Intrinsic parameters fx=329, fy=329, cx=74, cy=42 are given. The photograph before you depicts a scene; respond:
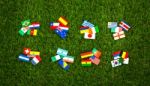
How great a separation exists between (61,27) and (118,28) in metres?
1.09

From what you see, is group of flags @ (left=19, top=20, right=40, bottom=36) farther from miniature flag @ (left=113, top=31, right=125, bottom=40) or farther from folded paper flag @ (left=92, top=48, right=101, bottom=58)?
miniature flag @ (left=113, top=31, right=125, bottom=40)

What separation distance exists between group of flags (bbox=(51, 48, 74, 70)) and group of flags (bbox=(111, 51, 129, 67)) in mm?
762

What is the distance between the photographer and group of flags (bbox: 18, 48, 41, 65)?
6044 millimetres

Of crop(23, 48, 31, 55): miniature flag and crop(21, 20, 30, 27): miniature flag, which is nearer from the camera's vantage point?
crop(23, 48, 31, 55): miniature flag

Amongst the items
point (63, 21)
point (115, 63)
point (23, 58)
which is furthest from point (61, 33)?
point (115, 63)

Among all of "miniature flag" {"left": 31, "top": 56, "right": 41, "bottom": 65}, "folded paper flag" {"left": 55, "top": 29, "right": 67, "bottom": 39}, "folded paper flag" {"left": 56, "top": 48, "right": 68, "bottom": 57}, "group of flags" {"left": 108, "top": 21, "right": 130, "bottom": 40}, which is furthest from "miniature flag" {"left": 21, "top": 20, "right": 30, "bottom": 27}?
"group of flags" {"left": 108, "top": 21, "right": 130, "bottom": 40}

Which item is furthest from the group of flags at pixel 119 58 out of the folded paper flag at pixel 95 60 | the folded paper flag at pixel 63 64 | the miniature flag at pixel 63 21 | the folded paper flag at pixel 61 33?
the miniature flag at pixel 63 21

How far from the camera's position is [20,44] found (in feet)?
20.5

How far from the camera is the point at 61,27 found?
6.31m

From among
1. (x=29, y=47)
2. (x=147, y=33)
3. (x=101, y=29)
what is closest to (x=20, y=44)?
(x=29, y=47)

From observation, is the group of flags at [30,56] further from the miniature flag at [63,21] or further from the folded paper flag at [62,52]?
the miniature flag at [63,21]

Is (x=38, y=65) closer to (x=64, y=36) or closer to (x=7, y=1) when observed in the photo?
(x=64, y=36)

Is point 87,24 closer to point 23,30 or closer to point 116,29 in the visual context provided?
point 116,29

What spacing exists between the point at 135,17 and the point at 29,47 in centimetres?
210
